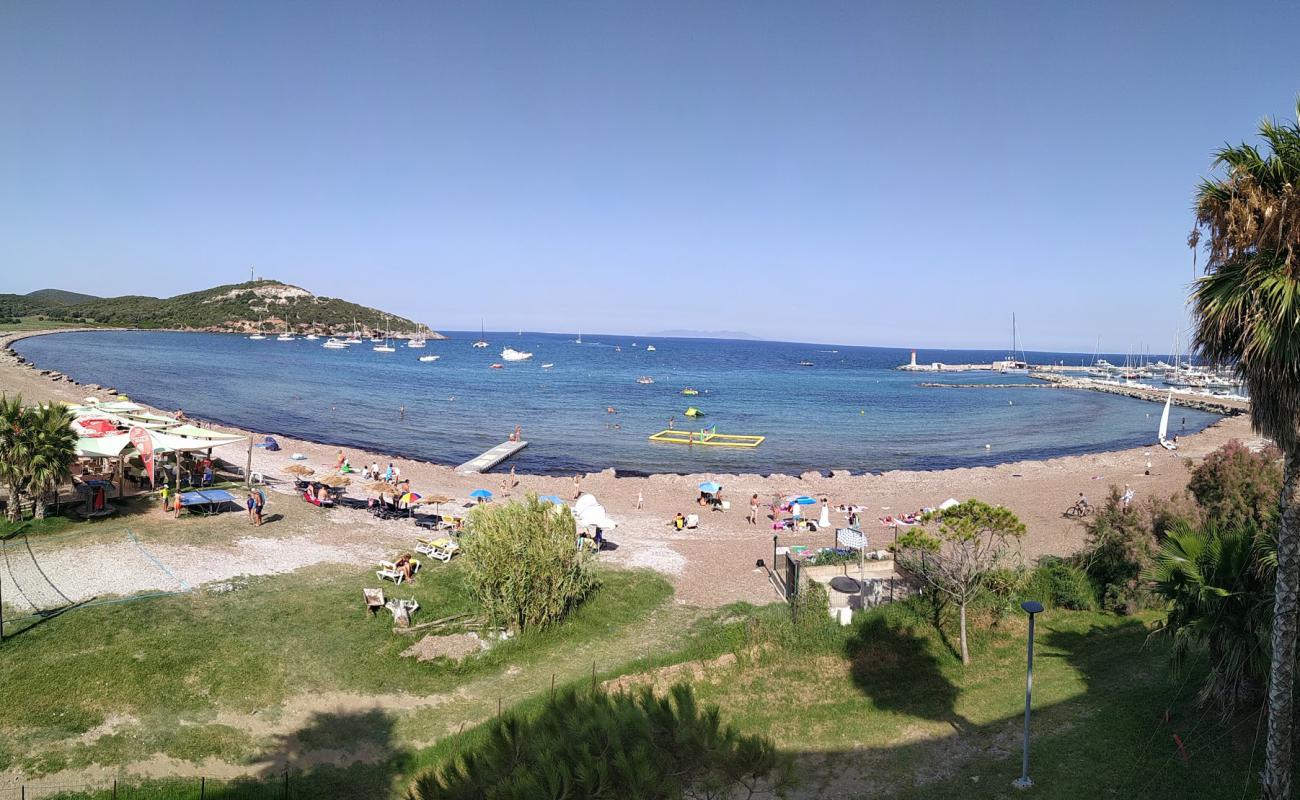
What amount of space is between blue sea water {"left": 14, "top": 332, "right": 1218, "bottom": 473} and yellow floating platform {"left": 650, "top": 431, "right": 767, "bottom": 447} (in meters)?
1.39

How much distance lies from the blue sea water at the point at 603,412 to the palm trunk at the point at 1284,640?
3231cm

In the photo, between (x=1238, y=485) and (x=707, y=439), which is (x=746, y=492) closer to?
(x=707, y=439)

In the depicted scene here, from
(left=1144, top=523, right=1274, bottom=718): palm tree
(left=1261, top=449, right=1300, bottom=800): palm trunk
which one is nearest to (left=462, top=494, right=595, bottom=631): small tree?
(left=1144, top=523, right=1274, bottom=718): palm tree

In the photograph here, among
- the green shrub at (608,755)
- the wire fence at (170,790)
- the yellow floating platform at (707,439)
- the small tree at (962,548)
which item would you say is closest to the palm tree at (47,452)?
the wire fence at (170,790)

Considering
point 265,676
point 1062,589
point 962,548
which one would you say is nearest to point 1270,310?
point 962,548

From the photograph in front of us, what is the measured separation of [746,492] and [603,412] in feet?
102

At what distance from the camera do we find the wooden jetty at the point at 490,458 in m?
36.1

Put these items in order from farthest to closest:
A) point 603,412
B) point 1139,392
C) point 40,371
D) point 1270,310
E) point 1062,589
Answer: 1. point 1139,392
2. point 603,412
3. point 40,371
4. point 1062,589
5. point 1270,310

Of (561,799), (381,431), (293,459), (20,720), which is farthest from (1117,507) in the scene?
(381,431)

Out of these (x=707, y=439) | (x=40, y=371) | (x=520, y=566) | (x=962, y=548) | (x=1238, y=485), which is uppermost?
(x=40, y=371)

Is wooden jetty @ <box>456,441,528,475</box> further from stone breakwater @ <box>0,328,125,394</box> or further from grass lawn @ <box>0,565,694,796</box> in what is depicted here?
stone breakwater @ <box>0,328,125,394</box>

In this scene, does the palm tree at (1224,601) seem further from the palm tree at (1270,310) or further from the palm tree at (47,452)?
the palm tree at (47,452)

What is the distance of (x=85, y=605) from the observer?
14.1 m

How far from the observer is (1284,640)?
22.0ft
